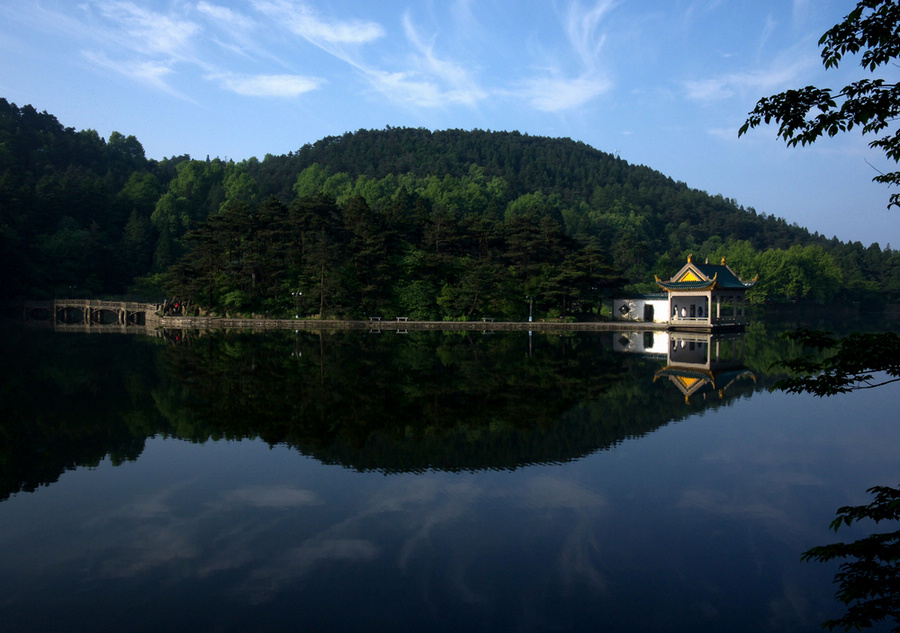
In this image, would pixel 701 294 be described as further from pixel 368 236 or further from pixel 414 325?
pixel 368 236

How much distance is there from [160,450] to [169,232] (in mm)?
65254

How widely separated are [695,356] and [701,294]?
18.0 meters

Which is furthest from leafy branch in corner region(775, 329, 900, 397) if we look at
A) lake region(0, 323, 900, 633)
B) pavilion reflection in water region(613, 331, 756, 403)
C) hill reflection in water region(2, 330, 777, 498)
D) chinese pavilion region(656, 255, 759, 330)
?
chinese pavilion region(656, 255, 759, 330)

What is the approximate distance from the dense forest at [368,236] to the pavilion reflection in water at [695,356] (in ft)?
33.8

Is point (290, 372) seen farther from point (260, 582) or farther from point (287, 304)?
point (287, 304)

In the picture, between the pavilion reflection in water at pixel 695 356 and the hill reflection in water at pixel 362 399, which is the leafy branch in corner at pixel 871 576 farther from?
the pavilion reflection in water at pixel 695 356

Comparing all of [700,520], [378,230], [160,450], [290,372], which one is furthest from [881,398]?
[378,230]

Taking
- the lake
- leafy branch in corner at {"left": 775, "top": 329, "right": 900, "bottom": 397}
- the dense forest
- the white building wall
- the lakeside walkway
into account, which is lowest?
the lake

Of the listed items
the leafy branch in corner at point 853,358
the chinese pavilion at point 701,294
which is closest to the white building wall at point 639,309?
the chinese pavilion at point 701,294

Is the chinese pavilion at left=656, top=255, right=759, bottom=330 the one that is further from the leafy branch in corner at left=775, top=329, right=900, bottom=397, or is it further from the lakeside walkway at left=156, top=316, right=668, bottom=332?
the leafy branch in corner at left=775, top=329, right=900, bottom=397

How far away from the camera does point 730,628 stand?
224 inches

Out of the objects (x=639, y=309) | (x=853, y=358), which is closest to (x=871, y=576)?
(x=853, y=358)

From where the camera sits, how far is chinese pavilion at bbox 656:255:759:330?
43.0m

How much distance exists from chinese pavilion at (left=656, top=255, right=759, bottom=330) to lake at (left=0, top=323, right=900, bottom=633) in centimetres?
2510
